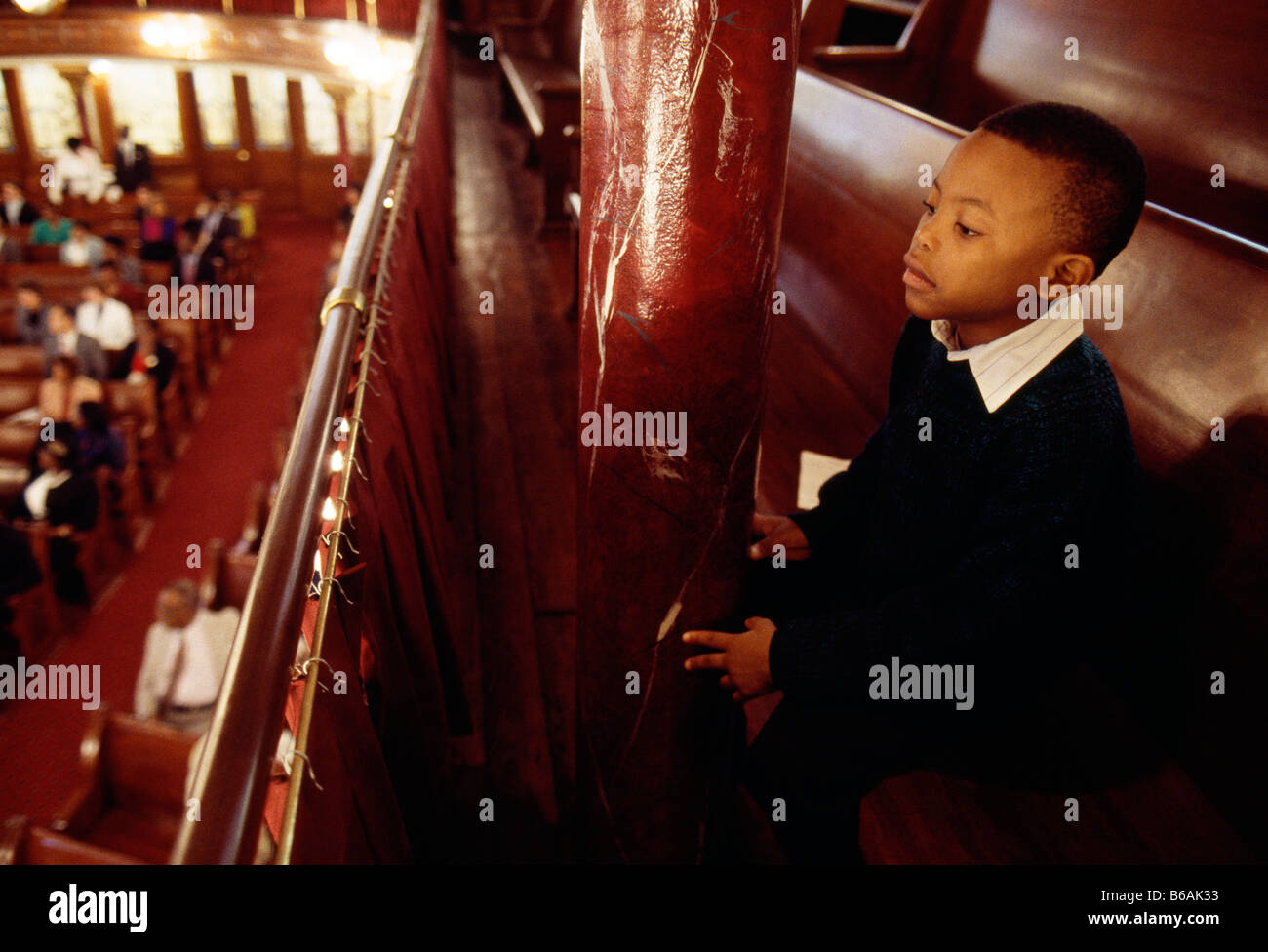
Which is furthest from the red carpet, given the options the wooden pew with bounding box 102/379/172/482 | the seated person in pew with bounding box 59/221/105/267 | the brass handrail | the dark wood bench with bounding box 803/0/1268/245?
the dark wood bench with bounding box 803/0/1268/245

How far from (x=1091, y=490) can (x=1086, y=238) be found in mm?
366

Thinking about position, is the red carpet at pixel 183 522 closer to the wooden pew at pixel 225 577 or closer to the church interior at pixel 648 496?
the church interior at pixel 648 496

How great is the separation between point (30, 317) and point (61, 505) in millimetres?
3067

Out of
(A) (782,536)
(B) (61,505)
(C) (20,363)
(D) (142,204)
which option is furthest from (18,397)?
(A) (782,536)

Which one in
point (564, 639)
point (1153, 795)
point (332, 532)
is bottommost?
point (564, 639)

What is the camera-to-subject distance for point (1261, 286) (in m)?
1.67

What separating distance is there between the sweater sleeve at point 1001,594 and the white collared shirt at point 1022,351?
8cm

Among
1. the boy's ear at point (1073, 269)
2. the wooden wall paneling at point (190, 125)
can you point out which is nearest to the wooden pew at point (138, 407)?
the boy's ear at point (1073, 269)

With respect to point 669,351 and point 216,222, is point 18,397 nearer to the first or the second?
point 216,222

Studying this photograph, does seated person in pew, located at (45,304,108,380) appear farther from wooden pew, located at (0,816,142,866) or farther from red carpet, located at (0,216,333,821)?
wooden pew, located at (0,816,142,866)

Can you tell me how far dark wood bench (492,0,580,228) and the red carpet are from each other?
3.98 m

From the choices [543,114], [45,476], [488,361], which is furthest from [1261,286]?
[45,476]

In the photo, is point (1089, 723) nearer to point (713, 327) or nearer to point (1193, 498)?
point (1193, 498)

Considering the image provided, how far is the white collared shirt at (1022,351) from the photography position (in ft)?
4.07
